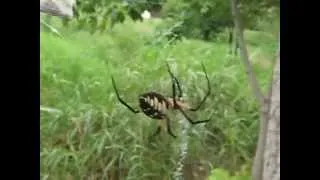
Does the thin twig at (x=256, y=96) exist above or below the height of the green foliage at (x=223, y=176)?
above

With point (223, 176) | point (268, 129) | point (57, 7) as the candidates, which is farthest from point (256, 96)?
point (57, 7)

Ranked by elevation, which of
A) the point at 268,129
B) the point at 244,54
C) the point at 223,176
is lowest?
the point at 223,176

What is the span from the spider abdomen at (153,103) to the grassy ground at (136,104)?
14 millimetres

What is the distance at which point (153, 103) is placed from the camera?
1129 millimetres

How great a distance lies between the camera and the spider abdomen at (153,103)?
3.70 feet

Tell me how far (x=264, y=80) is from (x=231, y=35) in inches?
4.8

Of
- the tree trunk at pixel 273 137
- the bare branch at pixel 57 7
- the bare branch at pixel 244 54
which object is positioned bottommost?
the tree trunk at pixel 273 137

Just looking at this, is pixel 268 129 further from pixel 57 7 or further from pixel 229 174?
pixel 57 7

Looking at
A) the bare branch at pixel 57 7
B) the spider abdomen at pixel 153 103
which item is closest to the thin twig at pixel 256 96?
the spider abdomen at pixel 153 103

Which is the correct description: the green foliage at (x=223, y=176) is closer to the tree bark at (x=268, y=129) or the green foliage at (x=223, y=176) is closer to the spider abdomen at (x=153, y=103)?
the tree bark at (x=268, y=129)

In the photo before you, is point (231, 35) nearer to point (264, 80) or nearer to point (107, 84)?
point (264, 80)

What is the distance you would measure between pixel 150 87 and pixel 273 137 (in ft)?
0.91

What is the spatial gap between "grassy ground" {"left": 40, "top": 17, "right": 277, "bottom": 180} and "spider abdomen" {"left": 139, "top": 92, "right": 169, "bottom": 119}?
0.01 metres
